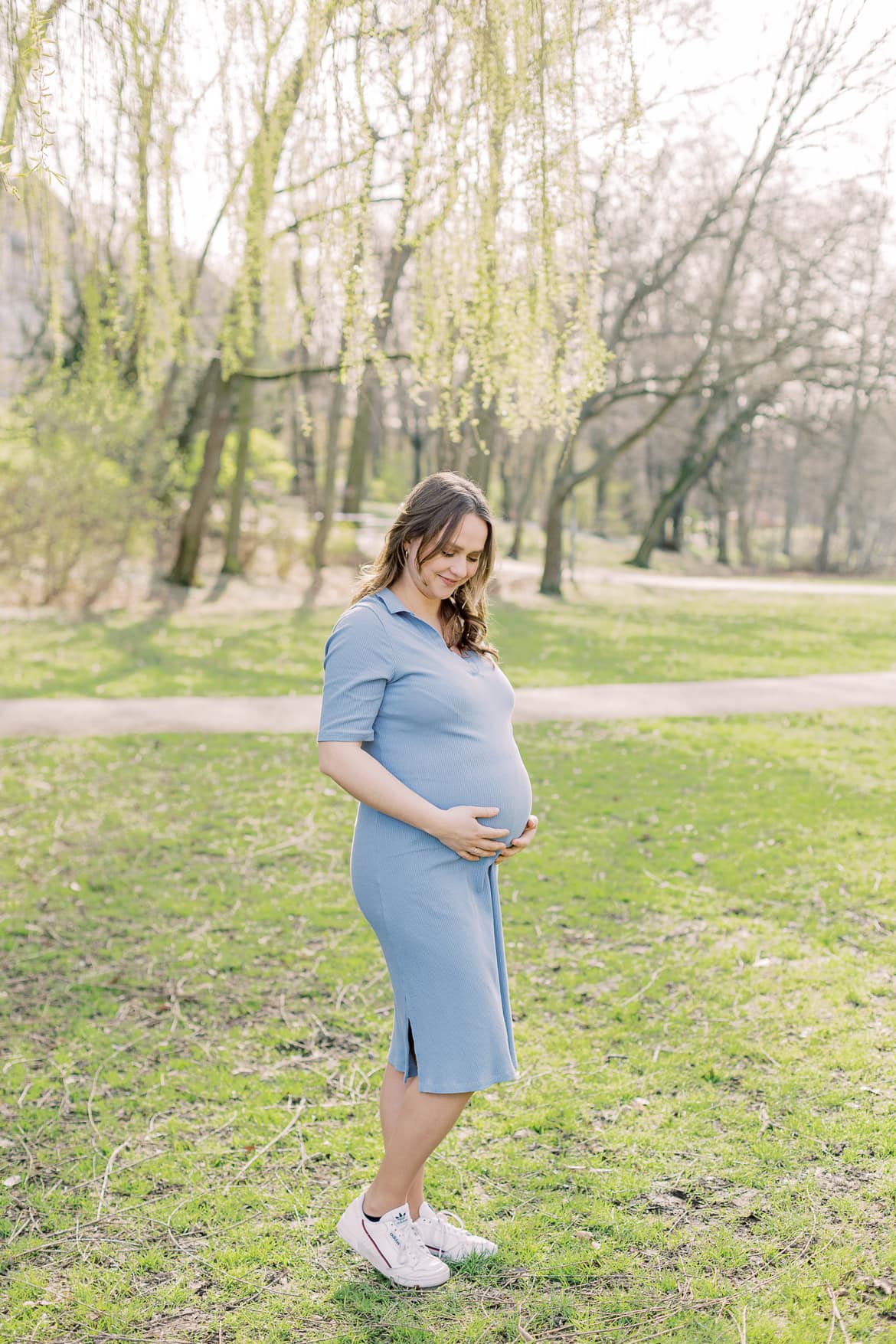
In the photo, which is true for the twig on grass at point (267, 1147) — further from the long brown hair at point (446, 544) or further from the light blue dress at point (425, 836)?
the long brown hair at point (446, 544)

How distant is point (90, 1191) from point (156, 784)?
4536 millimetres

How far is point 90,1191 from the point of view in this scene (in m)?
→ 3.16

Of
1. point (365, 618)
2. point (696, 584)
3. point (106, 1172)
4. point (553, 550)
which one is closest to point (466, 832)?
point (365, 618)

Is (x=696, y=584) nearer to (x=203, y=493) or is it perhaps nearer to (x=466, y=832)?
(x=203, y=493)

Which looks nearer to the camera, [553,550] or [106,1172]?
[106,1172]

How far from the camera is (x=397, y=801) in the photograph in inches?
94.7

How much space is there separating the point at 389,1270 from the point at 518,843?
3.49ft

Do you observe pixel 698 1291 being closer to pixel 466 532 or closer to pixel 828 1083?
pixel 828 1083

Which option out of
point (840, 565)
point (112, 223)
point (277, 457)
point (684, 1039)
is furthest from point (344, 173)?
point (840, 565)

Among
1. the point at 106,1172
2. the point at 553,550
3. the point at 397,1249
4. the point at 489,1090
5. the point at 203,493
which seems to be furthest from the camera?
the point at 553,550

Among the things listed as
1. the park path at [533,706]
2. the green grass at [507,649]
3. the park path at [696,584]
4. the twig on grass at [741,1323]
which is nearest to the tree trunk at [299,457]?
the green grass at [507,649]

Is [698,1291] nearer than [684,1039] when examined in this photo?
Yes

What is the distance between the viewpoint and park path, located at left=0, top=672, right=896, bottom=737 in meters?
9.25

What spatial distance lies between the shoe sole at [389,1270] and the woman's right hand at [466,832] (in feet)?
3.32
